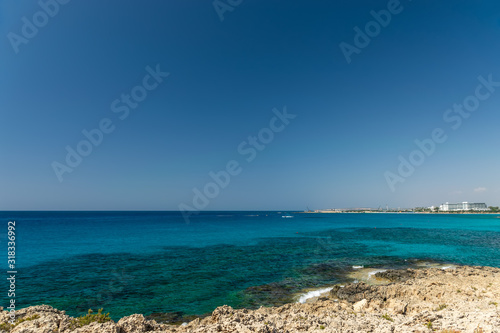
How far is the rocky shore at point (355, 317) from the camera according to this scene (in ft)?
32.5

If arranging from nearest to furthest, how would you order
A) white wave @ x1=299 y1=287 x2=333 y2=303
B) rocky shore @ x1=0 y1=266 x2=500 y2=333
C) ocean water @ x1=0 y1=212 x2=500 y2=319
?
rocky shore @ x1=0 y1=266 x2=500 y2=333, ocean water @ x1=0 y1=212 x2=500 y2=319, white wave @ x1=299 y1=287 x2=333 y2=303

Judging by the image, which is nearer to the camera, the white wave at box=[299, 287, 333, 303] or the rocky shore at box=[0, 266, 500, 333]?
the rocky shore at box=[0, 266, 500, 333]

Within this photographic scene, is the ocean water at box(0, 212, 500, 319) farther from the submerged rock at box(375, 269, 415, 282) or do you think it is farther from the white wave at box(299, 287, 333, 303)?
the submerged rock at box(375, 269, 415, 282)

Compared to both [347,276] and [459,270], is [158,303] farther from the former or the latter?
[459,270]

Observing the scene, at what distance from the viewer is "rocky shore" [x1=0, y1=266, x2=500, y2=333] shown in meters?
9.90

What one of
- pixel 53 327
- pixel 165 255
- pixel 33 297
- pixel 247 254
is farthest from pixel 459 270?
pixel 33 297

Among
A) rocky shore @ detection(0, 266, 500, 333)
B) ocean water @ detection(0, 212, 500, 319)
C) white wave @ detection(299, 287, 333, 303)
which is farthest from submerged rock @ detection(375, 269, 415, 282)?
white wave @ detection(299, 287, 333, 303)

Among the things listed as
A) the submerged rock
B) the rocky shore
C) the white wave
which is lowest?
the submerged rock

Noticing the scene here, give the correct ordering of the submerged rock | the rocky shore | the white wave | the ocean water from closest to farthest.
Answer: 1. the rocky shore
2. the ocean water
3. the white wave
4. the submerged rock

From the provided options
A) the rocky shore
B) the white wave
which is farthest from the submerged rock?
the white wave

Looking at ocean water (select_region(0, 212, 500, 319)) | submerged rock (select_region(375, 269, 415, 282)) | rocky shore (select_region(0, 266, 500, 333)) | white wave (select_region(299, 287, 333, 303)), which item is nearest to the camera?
rocky shore (select_region(0, 266, 500, 333))

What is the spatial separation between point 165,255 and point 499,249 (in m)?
56.7

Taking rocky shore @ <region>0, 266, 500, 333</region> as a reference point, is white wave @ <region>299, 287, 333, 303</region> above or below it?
below

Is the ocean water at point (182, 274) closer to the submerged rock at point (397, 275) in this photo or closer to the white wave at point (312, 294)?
the white wave at point (312, 294)
